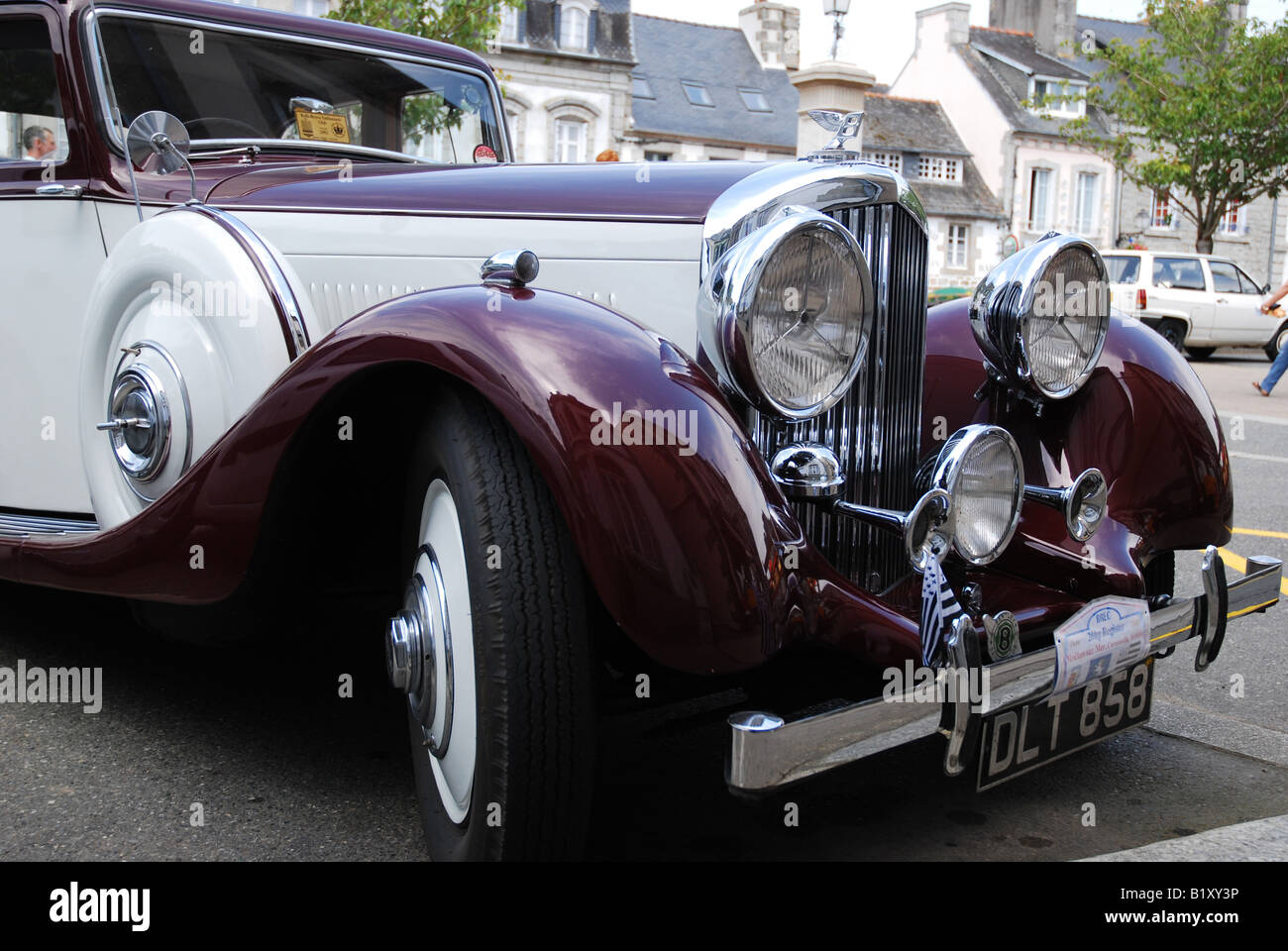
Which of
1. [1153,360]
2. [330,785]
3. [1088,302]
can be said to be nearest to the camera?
[330,785]

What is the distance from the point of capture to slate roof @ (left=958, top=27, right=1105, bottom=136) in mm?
32594

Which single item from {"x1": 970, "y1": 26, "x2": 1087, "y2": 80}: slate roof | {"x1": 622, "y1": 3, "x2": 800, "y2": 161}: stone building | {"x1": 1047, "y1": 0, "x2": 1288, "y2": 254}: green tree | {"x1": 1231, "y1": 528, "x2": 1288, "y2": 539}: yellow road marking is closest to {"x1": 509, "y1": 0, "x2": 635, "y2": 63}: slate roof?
{"x1": 622, "y1": 3, "x2": 800, "y2": 161}: stone building

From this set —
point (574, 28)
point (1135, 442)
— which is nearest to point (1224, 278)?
point (1135, 442)

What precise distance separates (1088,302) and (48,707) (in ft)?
8.40

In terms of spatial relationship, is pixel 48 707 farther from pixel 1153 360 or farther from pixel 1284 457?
pixel 1284 457

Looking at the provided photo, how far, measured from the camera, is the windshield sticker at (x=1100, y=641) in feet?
6.83

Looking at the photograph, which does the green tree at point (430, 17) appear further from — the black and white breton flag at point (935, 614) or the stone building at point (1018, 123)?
the stone building at point (1018, 123)

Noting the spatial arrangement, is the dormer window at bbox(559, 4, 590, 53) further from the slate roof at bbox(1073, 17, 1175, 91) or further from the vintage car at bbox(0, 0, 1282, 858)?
the vintage car at bbox(0, 0, 1282, 858)

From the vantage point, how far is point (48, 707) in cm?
297

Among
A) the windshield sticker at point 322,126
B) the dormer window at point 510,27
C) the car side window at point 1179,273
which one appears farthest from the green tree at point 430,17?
the dormer window at point 510,27

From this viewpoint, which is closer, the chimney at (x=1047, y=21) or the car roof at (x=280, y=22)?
the car roof at (x=280, y=22)

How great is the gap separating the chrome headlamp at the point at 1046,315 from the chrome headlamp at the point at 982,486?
50 cm
